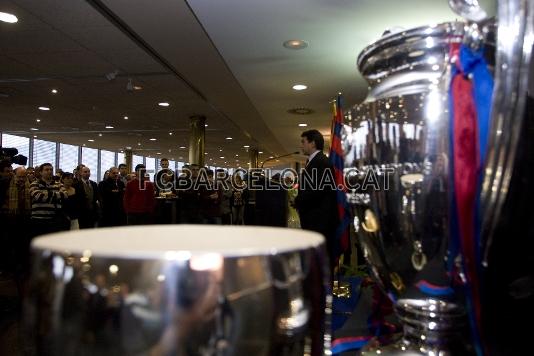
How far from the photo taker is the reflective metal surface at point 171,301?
0.73ft

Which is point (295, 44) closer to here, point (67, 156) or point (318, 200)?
point (318, 200)

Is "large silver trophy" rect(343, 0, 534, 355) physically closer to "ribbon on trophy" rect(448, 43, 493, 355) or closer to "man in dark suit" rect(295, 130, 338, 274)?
"ribbon on trophy" rect(448, 43, 493, 355)

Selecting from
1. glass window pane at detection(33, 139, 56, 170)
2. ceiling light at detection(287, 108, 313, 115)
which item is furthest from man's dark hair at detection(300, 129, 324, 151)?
glass window pane at detection(33, 139, 56, 170)

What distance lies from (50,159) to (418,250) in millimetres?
16928

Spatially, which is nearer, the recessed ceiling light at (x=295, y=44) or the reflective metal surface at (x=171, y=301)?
the reflective metal surface at (x=171, y=301)

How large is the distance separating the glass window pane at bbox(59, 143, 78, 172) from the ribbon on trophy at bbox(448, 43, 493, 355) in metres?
16.8

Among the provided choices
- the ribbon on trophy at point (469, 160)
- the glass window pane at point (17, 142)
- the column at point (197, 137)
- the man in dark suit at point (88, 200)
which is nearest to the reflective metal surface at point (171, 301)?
the ribbon on trophy at point (469, 160)

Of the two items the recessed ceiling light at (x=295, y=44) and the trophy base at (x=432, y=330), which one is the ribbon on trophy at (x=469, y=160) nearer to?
the trophy base at (x=432, y=330)

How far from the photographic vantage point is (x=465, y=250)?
0.41m

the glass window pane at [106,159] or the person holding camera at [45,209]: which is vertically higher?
the glass window pane at [106,159]

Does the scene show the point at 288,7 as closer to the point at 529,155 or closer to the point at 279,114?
the point at 529,155

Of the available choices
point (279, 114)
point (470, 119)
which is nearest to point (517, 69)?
point (470, 119)

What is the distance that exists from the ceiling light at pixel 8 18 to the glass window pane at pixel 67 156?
40.0 feet

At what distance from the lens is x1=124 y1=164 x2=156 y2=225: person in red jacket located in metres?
5.71
